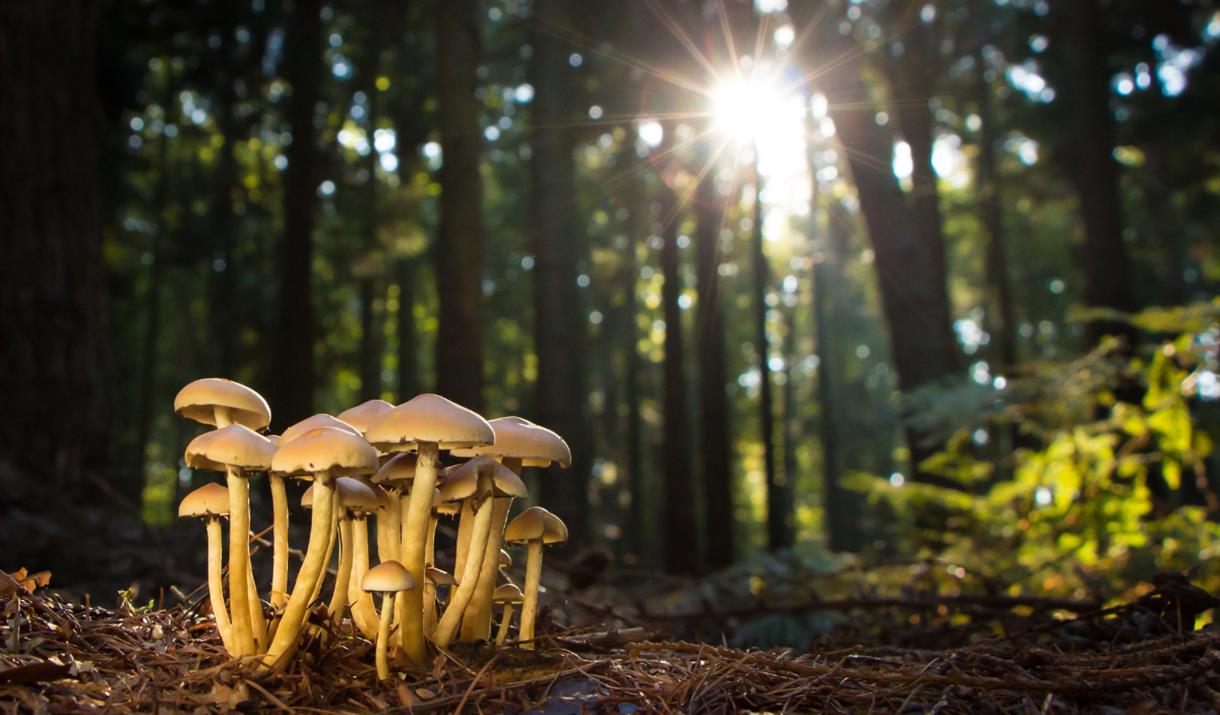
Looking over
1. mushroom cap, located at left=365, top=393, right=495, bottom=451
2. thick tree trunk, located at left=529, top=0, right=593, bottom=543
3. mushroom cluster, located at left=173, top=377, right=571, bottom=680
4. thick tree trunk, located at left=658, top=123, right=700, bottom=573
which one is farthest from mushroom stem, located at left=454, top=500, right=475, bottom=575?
thick tree trunk, located at left=658, top=123, right=700, bottom=573

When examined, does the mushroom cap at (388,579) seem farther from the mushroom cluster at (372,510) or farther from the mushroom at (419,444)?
the mushroom at (419,444)

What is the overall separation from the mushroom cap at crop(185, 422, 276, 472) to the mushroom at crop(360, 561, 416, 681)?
37cm

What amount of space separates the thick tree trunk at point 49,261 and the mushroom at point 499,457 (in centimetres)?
415

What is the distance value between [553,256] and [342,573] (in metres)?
8.00

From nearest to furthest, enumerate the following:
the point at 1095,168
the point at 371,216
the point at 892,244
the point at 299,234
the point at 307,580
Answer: the point at 307,580 → the point at 892,244 → the point at 1095,168 → the point at 299,234 → the point at 371,216

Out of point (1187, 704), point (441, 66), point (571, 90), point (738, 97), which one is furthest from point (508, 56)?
point (1187, 704)

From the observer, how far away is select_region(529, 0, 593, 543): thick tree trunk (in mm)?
9539

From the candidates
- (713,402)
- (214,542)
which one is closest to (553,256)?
(713,402)

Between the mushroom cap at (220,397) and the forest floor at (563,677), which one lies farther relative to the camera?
the mushroom cap at (220,397)

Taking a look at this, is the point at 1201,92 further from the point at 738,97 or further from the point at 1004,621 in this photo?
the point at 1004,621

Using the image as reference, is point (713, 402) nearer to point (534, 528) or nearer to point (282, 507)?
point (534, 528)

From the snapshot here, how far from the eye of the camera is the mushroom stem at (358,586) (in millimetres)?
2418

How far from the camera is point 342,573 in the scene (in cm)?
238

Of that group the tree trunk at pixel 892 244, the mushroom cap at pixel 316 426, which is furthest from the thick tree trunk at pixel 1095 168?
the mushroom cap at pixel 316 426
